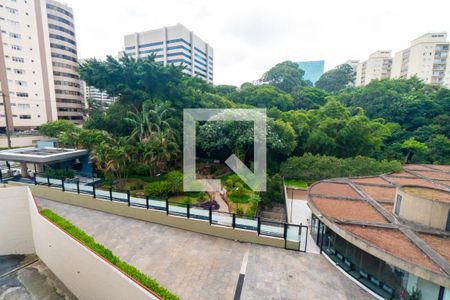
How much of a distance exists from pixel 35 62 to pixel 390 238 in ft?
179

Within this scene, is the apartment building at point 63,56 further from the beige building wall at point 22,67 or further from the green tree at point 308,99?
the green tree at point 308,99

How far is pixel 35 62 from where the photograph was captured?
39375 mm

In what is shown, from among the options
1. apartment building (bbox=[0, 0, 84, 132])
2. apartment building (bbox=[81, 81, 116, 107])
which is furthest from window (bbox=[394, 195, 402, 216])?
apartment building (bbox=[0, 0, 84, 132])

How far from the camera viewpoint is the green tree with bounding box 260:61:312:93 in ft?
159

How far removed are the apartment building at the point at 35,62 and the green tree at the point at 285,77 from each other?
43919 millimetres

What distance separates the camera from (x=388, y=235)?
712cm

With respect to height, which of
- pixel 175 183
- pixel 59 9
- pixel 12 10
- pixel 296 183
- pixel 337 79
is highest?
pixel 59 9

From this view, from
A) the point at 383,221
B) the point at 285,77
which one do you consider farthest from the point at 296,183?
the point at 285,77

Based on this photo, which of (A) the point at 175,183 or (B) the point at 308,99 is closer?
(A) the point at 175,183

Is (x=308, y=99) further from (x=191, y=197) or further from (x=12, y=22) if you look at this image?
(x=12, y=22)

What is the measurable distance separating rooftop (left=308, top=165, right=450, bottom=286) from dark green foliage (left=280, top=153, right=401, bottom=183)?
4.10 m

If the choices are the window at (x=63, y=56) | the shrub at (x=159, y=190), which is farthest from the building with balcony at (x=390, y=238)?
the window at (x=63, y=56)

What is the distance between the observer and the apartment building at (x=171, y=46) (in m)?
61.6

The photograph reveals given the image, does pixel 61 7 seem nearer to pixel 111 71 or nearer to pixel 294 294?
pixel 111 71
